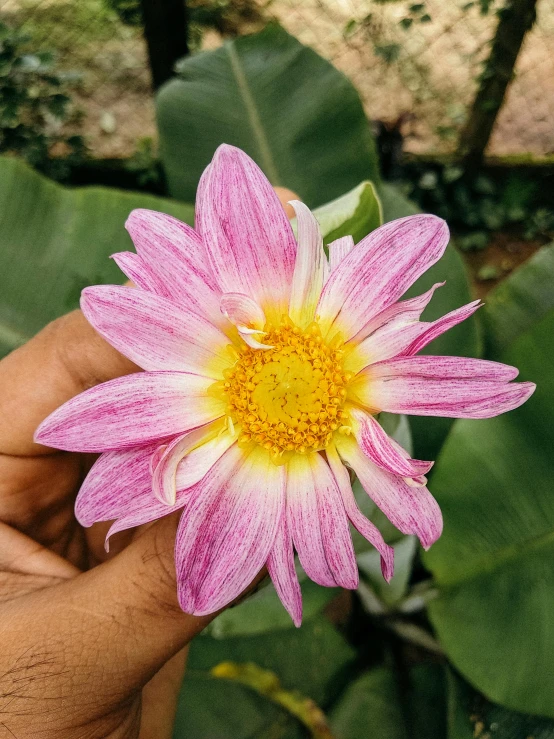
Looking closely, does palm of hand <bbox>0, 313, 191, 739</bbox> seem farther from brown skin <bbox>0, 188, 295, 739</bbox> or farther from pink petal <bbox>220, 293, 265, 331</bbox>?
pink petal <bbox>220, 293, 265, 331</bbox>

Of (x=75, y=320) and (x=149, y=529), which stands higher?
(x=75, y=320)

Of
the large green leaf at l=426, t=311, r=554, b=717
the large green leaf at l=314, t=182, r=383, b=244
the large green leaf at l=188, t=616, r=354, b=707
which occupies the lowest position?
the large green leaf at l=188, t=616, r=354, b=707

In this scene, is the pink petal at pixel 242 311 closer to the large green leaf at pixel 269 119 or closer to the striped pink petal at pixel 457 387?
the striped pink petal at pixel 457 387

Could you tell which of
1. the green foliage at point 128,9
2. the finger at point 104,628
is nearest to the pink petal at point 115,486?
the finger at point 104,628

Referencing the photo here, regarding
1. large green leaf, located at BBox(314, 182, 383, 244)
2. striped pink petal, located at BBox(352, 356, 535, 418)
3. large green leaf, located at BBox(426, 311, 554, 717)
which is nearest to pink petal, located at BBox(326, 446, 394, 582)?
striped pink petal, located at BBox(352, 356, 535, 418)

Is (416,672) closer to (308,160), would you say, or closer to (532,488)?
(532,488)

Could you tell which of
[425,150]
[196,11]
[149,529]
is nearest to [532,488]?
[149,529]

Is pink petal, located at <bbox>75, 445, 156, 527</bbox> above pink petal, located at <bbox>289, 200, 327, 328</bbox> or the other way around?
the other way around
